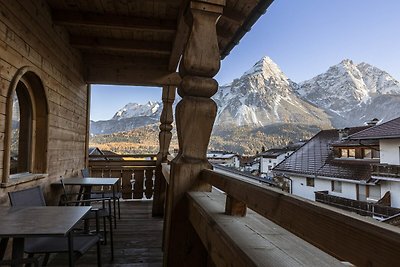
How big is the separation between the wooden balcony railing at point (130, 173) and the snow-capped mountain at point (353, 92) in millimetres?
→ 6018

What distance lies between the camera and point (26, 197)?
220cm

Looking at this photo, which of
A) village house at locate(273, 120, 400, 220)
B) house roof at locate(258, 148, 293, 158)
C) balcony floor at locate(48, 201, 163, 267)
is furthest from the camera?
house roof at locate(258, 148, 293, 158)

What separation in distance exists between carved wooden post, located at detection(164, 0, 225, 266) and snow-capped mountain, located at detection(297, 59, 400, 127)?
6.82 meters

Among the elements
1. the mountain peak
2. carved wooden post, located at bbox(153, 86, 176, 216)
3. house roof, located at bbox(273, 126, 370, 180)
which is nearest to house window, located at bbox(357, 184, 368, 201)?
house roof, located at bbox(273, 126, 370, 180)

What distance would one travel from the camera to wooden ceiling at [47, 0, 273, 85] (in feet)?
9.73

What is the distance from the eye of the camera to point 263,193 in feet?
2.55

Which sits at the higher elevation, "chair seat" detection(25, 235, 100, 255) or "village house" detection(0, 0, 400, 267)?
"village house" detection(0, 0, 400, 267)

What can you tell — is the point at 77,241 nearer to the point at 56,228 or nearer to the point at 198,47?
the point at 56,228

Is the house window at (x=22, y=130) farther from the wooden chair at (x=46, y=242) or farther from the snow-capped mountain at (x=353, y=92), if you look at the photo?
the snow-capped mountain at (x=353, y=92)

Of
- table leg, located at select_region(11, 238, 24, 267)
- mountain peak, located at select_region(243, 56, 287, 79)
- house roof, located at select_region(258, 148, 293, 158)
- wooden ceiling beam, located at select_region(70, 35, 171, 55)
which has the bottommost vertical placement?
table leg, located at select_region(11, 238, 24, 267)

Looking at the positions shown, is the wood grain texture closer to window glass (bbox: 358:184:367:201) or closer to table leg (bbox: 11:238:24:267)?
table leg (bbox: 11:238:24:267)

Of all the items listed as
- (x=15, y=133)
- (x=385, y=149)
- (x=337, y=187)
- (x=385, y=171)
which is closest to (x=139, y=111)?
(x=337, y=187)

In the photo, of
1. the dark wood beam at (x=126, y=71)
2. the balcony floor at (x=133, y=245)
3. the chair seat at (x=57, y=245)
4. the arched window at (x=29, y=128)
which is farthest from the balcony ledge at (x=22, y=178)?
the dark wood beam at (x=126, y=71)

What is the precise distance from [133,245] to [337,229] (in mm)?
2975
